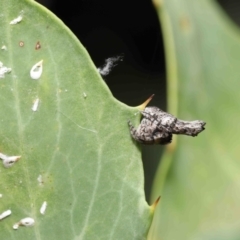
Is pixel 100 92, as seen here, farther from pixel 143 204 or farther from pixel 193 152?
pixel 193 152

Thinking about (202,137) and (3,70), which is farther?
(202,137)

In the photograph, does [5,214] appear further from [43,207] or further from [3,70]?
[3,70]

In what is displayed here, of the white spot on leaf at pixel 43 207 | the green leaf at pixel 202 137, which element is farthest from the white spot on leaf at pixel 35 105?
the green leaf at pixel 202 137

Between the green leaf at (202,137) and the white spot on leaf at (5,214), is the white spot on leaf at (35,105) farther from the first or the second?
the green leaf at (202,137)

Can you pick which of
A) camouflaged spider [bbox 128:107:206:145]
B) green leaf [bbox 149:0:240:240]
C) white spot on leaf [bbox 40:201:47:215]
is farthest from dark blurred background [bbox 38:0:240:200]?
white spot on leaf [bbox 40:201:47:215]

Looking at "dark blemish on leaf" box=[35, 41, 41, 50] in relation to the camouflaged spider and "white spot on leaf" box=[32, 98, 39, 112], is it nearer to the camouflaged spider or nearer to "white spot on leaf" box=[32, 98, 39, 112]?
"white spot on leaf" box=[32, 98, 39, 112]

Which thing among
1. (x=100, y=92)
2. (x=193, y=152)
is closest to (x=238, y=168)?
(x=193, y=152)

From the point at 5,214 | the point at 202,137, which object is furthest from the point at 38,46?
the point at 202,137
